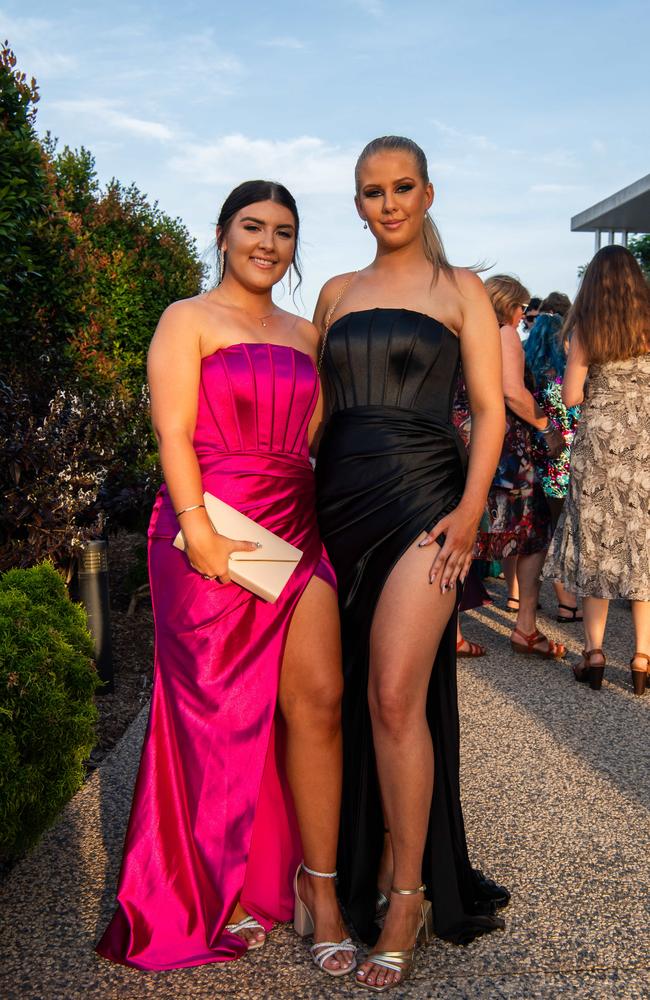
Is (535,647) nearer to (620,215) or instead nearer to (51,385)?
(51,385)

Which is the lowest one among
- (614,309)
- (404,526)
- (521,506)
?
(521,506)

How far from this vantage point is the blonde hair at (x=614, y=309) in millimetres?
5176

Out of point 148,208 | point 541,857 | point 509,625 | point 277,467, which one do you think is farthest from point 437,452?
point 148,208

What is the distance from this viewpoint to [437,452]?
111 inches

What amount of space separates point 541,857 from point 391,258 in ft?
6.72

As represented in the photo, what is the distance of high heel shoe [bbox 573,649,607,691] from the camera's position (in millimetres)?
5301

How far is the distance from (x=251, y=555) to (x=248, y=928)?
113 centimetres

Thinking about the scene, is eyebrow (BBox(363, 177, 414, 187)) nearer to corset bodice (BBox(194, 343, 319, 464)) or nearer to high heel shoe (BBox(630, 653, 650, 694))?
corset bodice (BBox(194, 343, 319, 464))

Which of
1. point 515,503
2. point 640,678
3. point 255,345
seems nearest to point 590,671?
point 640,678

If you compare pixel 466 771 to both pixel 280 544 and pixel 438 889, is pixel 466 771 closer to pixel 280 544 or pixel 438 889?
pixel 438 889

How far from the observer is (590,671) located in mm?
5344

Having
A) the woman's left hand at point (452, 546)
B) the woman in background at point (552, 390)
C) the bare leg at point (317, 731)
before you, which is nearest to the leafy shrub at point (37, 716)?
the bare leg at point (317, 731)

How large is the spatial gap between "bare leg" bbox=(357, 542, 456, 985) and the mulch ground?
6.94 ft

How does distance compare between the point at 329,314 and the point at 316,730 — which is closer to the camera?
the point at 316,730
